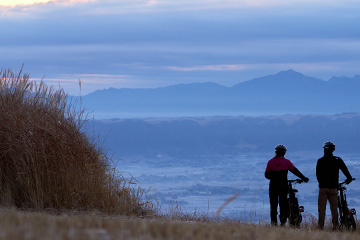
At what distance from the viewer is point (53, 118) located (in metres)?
12.6

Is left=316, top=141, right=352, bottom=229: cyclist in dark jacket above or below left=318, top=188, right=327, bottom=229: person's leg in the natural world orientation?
above

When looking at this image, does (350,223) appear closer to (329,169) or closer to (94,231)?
(329,169)

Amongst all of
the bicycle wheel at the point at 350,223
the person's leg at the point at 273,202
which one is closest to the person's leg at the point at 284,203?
the person's leg at the point at 273,202

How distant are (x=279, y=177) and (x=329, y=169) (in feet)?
3.55

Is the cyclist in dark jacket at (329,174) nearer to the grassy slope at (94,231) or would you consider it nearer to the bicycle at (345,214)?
the bicycle at (345,214)

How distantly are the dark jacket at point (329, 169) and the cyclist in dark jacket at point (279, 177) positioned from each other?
1.45 ft

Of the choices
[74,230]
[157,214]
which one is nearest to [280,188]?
[157,214]

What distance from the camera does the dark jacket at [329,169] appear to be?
472 inches

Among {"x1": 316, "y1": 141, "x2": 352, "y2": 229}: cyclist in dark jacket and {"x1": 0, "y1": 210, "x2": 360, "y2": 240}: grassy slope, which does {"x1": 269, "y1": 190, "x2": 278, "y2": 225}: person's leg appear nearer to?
{"x1": 316, "y1": 141, "x2": 352, "y2": 229}: cyclist in dark jacket

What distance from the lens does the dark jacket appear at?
12.0 metres

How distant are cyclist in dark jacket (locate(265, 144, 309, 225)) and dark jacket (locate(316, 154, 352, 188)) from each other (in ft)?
1.45

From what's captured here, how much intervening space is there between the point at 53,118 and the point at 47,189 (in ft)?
5.33

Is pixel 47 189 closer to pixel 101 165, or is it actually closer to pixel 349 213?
pixel 101 165

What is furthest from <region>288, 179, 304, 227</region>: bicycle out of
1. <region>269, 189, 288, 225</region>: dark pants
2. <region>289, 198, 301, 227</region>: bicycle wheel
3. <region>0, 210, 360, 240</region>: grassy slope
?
<region>0, 210, 360, 240</region>: grassy slope
